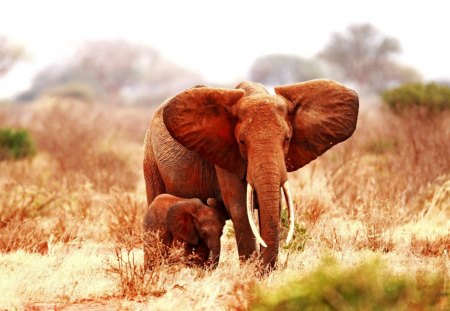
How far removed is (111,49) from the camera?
55.1 meters

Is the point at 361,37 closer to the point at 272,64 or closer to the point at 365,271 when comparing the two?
the point at 272,64

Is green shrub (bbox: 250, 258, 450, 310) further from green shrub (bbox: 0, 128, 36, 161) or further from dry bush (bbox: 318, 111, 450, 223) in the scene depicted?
green shrub (bbox: 0, 128, 36, 161)

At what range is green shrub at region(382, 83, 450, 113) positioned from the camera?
70.9 ft

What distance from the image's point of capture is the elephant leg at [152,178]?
8227mm

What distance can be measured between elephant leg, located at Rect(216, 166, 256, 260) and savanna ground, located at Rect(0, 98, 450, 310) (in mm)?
187

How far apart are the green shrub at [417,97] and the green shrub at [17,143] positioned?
27.7ft

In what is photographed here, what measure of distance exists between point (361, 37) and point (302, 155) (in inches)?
1671

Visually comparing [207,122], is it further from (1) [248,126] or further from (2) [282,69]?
(2) [282,69]

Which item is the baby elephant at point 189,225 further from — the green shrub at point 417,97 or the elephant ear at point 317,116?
the green shrub at point 417,97

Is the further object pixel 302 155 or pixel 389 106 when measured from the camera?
pixel 389 106

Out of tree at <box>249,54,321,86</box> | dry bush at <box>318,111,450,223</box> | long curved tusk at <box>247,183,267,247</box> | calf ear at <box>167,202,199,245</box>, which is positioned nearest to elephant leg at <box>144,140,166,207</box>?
calf ear at <box>167,202,199,245</box>

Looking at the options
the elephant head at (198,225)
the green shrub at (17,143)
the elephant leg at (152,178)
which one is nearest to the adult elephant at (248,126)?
the elephant head at (198,225)

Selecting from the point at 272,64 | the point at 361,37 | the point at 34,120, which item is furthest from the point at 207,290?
the point at 272,64

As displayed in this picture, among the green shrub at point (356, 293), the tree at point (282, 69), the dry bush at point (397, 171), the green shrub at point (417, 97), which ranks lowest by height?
the tree at point (282, 69)
